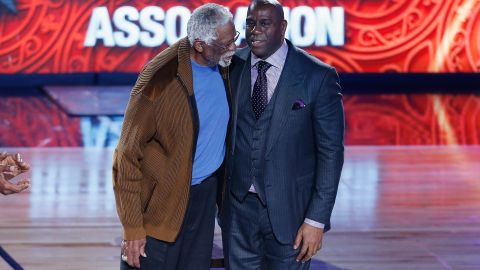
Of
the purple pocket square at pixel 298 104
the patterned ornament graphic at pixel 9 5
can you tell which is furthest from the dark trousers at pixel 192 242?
the patterned ornament graphic at pixel 9 5

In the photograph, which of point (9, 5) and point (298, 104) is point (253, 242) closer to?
point (298, 104)

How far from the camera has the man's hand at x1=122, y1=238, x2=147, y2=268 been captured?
310cm

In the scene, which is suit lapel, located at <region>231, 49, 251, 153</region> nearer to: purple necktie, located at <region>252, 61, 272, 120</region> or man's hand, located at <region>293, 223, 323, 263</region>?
purple necktie, located at <region>252, 61, 272, 120</region>

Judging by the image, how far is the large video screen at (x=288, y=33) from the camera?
515 inches

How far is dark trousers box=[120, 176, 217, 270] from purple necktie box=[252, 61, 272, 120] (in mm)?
278

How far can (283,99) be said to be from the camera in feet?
10.7

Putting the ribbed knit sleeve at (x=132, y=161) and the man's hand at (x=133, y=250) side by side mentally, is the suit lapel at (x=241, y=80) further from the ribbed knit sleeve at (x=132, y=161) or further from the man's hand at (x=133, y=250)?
the man's hand at (x=133, y=250)

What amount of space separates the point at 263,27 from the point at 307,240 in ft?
2.36

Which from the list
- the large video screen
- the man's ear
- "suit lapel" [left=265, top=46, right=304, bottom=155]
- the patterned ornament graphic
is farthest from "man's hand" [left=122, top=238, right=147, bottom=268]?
the patterned ornament graphic

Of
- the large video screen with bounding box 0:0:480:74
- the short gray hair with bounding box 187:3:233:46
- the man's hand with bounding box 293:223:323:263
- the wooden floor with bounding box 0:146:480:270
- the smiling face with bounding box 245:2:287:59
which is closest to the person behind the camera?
the short gray hair with bounding box 187:3:233:46

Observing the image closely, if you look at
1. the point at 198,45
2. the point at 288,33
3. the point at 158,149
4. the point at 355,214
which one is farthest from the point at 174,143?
the point at 288,33

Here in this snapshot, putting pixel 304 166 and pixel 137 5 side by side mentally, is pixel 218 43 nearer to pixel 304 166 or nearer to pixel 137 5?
pixel 304 166

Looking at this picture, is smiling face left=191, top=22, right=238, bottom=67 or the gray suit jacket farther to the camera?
the gray suit jacket

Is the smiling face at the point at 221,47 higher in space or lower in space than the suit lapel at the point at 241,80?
higher
